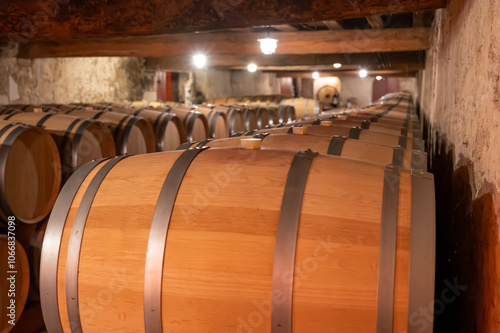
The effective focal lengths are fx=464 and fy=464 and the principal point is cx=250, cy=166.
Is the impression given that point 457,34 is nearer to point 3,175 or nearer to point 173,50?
point 3,175

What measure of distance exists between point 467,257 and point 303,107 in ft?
35.5

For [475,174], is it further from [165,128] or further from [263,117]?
[263,117]

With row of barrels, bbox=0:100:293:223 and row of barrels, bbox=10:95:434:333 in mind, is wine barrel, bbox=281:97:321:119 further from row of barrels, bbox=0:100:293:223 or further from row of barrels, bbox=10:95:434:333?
row of barrels, bbox=10:95:434:333

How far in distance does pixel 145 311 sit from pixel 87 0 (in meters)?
3.38

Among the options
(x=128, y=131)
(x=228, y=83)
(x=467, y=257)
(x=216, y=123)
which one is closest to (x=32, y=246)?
(x=128, y=131)

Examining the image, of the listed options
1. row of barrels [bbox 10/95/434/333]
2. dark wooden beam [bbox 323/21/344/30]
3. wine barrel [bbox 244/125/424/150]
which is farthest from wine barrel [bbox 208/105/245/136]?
row of barrels [bbox 10/95/434/333]

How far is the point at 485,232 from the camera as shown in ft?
5.10

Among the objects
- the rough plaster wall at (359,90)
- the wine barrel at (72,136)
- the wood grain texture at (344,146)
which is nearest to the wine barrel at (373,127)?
the wood grain texture at (344,146)

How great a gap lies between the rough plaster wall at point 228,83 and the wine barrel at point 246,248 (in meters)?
13.0

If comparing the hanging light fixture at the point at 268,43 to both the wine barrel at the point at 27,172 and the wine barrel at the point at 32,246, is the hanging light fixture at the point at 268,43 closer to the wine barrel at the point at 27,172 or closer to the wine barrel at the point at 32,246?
the wine barrel at the point at 27,172

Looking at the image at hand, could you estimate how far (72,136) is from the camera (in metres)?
3.59

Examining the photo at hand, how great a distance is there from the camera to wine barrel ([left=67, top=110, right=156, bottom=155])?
4297mm

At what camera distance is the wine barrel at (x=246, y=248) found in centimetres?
139

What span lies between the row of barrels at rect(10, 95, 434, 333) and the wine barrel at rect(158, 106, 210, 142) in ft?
12.7
